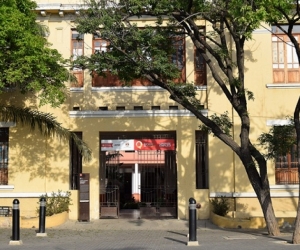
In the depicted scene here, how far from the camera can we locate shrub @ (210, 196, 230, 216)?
56.9ft

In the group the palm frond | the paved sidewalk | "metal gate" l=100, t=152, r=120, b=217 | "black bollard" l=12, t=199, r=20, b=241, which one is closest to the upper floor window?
the paved sidewalk

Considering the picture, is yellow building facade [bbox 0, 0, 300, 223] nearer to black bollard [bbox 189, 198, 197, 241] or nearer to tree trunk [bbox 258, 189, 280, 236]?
tree trunk [bbox 258, 189, 280, 236]

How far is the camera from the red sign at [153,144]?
1830 cm

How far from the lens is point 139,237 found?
14453mm

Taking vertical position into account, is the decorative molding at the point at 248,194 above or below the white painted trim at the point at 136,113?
below

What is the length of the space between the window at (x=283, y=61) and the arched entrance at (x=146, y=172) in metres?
4.36

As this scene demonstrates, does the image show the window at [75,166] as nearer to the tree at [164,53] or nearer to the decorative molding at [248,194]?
the decorative molding at [248,194]

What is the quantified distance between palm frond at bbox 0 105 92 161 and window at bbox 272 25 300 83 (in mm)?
7142

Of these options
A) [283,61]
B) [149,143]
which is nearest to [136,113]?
[149,143]

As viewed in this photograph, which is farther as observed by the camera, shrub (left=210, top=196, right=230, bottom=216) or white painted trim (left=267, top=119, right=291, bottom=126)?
white painted trim (left=267, top=119, right=291, bottom=126)

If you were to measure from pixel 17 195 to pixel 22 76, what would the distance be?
211 inches

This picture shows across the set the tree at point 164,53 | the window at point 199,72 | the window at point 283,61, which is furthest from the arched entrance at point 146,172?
the window at point 283,61

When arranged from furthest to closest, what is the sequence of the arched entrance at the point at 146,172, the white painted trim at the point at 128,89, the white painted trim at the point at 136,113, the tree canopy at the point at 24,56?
the white painted trim at the point at 128,89
the arched entrance at the point at 146,172
the white painted trim at the point at 136,113
the tree canopy at the point at 24,56

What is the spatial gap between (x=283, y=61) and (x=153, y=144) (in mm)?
5498
